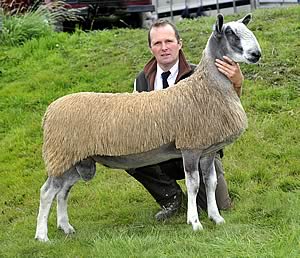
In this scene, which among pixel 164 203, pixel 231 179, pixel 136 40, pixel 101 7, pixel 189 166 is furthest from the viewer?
pixel 101 7

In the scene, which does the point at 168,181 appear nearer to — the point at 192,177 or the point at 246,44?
the point at 192,177

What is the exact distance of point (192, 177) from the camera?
5504mm

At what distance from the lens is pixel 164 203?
6398mm

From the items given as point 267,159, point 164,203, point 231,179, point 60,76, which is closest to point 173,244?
point 164,203

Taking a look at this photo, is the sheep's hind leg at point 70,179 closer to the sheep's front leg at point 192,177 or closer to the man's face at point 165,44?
the sheep's front leg at point 192,177

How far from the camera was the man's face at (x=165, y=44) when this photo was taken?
5852 mm

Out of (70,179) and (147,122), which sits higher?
(147,122)

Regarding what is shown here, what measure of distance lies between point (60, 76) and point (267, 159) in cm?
447

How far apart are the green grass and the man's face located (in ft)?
4.50

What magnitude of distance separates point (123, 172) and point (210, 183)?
2.34 metres

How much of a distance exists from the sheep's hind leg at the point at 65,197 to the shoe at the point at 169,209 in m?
0.78

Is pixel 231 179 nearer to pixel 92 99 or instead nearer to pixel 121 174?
pixel 121 174

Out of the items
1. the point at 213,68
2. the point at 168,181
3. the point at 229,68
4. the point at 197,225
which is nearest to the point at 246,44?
the point at 229,68

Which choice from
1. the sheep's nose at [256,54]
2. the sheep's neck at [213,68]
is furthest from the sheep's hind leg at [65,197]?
the sheep's nose at [256,54]
